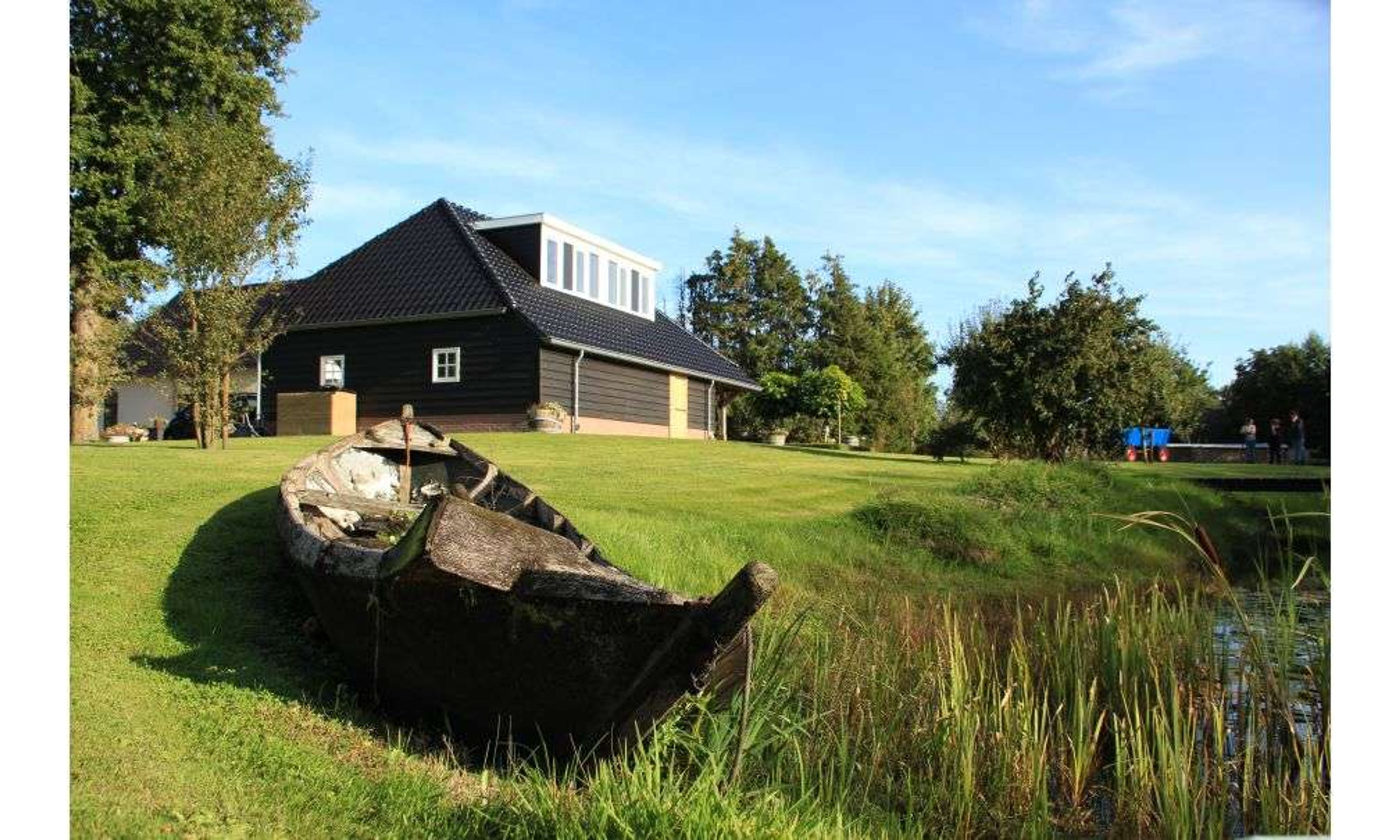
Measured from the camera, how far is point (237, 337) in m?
10.2

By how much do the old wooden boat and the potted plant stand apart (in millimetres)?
12131

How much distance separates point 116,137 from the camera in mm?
9914

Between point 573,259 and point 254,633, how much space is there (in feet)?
49.8

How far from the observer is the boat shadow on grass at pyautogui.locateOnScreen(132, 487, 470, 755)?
179 inches

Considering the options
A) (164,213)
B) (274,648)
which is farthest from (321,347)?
(274,648)

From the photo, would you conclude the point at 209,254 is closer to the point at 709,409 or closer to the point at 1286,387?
the point at 709,409

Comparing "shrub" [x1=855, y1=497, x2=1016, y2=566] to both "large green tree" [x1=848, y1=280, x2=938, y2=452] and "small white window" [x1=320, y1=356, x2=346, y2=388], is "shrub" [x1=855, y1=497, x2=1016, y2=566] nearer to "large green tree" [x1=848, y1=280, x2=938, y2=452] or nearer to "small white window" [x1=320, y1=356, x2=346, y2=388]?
"small white window" [x1=320, y1=356, x2=346, y2=388]

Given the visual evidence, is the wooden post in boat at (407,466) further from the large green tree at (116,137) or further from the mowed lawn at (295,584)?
the large green tree at (116,137)

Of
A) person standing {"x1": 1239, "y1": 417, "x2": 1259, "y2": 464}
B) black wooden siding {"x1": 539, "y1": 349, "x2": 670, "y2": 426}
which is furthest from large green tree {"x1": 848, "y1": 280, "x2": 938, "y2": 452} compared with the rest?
person standing {"x1": 1239, "y1": 417, "x2": 1259, "y2": 464}

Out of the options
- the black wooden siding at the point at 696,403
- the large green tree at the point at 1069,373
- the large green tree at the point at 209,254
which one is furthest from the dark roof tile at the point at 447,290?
the large green tree at the point at 1069,373

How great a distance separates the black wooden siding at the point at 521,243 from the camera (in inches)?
756

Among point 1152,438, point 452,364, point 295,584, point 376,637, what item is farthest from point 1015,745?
point 1152,438
